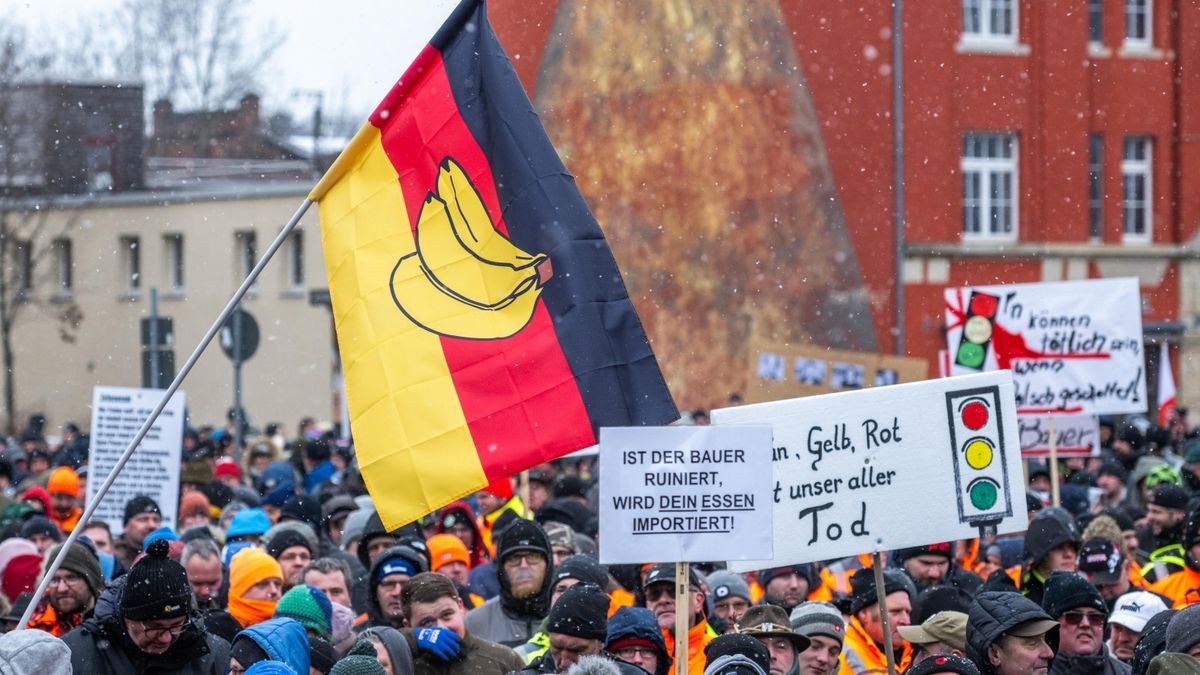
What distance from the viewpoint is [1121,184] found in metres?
36.5

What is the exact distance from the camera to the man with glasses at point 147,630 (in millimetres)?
6402

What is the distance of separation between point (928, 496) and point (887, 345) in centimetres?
2744

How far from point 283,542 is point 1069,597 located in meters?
3.96

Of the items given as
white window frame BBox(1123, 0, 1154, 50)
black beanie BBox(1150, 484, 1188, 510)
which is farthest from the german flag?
white window frame BBox(1123, 0, 1154, 50)

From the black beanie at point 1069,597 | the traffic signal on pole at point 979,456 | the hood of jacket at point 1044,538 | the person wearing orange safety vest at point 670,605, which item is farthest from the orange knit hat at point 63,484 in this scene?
the black beanie at point 1069,597

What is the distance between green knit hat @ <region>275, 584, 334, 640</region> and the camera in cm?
729

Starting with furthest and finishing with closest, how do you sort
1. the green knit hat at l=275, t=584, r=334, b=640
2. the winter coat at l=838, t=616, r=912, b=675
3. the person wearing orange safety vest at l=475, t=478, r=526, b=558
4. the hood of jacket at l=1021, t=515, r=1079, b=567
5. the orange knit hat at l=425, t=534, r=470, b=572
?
1. the person wearing orange safety vest at l=475, t=478, r=526, b=558
2. the orange knit hat at l=425, t=534, r=470, b=572
3. the hood of jacket at l=1021, t=515, r=1079, b=567
4. the winter coat at l=838, t=616, r=912, b=675
5. the green knit hat at l=275, t=584, r=334, b=640

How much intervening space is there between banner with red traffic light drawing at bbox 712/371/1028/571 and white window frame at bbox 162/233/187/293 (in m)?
41.0

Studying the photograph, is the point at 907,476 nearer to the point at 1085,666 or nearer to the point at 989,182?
the point at 1085,666

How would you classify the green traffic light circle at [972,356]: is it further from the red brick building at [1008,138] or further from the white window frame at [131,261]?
the white window frame at [131,261]

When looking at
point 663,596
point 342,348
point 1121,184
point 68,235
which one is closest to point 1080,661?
point 663,596

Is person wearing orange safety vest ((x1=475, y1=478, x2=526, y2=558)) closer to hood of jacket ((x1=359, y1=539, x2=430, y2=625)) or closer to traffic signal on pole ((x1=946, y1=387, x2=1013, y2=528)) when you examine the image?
hood of jacket ((x1=359, y1=539, x2=430, y2=625))

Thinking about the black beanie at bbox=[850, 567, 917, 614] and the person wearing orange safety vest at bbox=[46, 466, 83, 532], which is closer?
the black beanie at bbox=[850, 567, 917, 614]

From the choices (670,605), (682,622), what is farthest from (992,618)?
(670,605)
